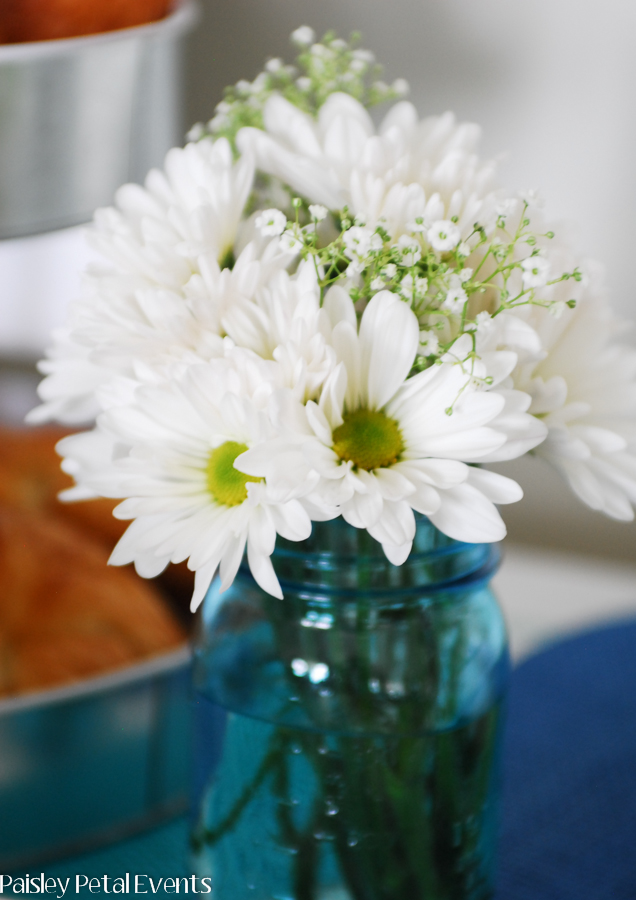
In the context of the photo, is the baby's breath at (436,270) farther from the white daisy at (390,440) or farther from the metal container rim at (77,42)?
the metal container rim at (77,42)

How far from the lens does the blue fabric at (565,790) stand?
439mm

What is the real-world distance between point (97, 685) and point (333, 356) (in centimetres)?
22

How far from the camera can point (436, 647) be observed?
1.08 ft

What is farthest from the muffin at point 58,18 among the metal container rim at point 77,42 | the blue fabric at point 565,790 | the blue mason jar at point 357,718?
the blue fabric at point 565,790

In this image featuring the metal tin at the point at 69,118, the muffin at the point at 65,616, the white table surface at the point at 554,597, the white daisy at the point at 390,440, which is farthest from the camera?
the white table surface at the point at 554,597

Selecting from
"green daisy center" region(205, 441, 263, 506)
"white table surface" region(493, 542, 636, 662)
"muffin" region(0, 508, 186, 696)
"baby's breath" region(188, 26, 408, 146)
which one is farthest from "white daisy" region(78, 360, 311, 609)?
"white table surface" region(493, 542, 636, 662)

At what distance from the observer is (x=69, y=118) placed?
368 mm

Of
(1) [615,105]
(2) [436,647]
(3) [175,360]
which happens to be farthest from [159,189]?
(1) [615,105]

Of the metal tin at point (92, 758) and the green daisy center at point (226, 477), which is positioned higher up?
the green daisy center at point (226, 477)

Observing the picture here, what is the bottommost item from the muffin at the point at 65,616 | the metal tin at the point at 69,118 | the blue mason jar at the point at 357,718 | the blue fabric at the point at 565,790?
the blue fabric at the point at 565,790

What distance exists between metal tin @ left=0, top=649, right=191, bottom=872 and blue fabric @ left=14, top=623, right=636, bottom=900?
0.05 ft

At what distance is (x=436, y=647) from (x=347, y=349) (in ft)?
0.40

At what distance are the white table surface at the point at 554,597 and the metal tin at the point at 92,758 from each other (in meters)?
0.28

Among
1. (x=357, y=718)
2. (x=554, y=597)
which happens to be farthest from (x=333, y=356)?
(x=554, y=597)
